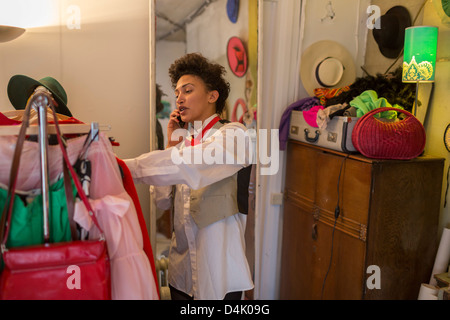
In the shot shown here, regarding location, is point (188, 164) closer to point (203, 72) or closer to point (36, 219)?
point (36, 219)

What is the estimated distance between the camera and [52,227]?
106 cm

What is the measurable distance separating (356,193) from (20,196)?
5.48 feet

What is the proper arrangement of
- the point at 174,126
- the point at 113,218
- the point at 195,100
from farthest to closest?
the point at 174,126 → the point at 195,100 → the point at 113,218

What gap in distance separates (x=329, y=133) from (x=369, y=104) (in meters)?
0.27

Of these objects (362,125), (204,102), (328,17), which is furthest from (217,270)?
(328,17)

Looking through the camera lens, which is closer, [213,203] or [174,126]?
[213,203]

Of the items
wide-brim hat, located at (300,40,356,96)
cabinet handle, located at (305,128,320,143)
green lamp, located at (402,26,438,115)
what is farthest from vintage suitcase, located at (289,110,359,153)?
green lamp, located at (402,26,438,115)

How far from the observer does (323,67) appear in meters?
2.68

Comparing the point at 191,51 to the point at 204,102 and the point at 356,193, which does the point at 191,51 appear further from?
the point at 356,193

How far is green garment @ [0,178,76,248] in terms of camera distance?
1.03 metres

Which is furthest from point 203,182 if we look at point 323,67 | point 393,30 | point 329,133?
point 393,30

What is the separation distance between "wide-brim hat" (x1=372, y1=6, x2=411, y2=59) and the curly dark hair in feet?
3.90

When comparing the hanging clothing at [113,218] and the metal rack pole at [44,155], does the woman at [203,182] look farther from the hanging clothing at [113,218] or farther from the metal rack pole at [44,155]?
the metal rack pole at [44,155]

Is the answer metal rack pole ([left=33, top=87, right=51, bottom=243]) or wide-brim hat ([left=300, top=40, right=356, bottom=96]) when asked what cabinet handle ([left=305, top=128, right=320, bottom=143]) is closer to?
wide-brim hat ([left=300, top=40, right=356, bottom=96])
